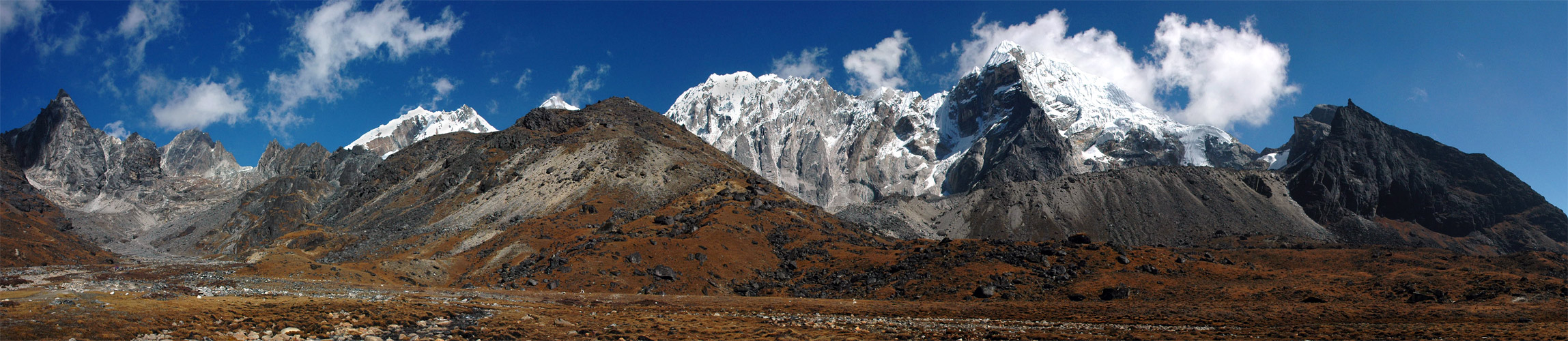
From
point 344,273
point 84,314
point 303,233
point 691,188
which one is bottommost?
point 84,314

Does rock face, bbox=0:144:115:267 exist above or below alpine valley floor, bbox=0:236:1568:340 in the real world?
above

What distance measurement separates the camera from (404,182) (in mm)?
176750

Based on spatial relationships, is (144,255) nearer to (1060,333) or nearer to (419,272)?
(419,272)

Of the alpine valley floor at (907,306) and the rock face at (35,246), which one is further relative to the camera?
the rock face at (35,246)

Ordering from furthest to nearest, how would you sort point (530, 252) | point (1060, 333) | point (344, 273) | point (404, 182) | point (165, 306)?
1. point (404, 182)
2. point (530, 252)
3. point (344, 273)
4. point (1060, 333)
5. point (165, 306)

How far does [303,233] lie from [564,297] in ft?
323

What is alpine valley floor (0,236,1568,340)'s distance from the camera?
104ft

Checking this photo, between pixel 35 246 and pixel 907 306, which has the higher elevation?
pixel 35 246

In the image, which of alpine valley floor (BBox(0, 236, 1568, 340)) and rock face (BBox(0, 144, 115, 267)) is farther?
rock face (BBox(0, 144, 115, 267))

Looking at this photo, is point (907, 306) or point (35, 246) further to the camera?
point (35, 246)

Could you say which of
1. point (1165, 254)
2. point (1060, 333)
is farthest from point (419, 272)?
point (1165, 254)

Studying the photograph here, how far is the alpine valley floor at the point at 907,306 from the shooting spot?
1253 inches

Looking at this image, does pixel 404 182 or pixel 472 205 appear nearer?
pixel 472 205

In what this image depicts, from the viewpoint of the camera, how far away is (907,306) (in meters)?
58.4
